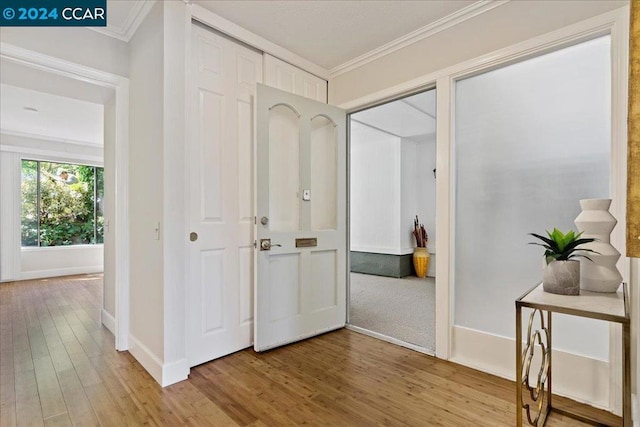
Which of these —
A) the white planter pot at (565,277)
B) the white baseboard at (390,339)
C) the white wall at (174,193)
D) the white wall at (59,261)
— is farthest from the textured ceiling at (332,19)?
the white wall at (59,261)

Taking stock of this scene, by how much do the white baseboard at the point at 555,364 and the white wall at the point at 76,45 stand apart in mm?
3468

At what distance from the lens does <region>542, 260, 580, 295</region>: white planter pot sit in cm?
144

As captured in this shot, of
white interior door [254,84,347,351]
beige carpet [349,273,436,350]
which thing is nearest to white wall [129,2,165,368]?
white interior door [254,84,347,351]

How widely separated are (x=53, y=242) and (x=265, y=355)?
19.1 ft

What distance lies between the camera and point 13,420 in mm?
1722

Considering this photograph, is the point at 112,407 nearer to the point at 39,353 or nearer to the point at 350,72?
the point at 39,353

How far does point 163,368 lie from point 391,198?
4.74 metres

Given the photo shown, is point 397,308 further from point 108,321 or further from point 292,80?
point 108,321

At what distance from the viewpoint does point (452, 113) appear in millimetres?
2418

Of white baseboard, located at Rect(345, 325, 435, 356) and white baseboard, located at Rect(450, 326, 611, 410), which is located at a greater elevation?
white baseboard, located at Rect(450, 326, 611, 410)

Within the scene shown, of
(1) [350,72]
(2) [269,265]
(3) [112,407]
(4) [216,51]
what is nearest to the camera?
(3) [112,407]

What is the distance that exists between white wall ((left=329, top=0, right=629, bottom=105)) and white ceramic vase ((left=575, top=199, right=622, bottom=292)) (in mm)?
1196

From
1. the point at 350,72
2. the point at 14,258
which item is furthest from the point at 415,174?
the point at 14,258

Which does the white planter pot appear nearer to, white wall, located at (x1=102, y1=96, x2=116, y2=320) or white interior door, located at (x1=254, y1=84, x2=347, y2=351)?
white interior door, located at (x1=254, y1=84, x2=347, y2=351)
